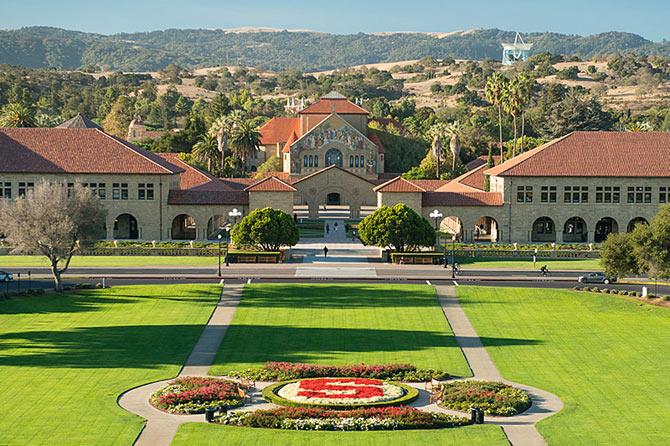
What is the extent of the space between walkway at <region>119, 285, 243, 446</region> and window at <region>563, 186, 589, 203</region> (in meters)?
45.1

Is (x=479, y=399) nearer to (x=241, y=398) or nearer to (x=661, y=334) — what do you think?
(x=241, y=398)

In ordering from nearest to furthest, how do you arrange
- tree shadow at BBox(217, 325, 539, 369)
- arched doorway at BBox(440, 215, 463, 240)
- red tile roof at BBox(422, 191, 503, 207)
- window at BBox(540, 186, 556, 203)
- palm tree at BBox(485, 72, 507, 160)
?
1. tree shadow at BBox(217, 325, 539, 369)
2. red tile roof at BBox(422, 191, 503, 207)
3. window at BBox(540, 186, 556, 203)
4. arched doorway at BBox(440, 215, 463, 240)
5. palm tree at BBox(485, 72, 507, 160)

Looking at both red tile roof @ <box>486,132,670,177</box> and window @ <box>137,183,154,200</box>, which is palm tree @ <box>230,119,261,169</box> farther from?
red tile roof @ <box>486,132,670,177</box>

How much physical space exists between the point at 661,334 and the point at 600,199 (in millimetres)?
47849

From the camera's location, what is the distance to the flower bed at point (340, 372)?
57719mm

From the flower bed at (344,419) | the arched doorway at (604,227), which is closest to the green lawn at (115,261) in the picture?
the arched doorway at (604,227)

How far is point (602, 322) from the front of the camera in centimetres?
7350

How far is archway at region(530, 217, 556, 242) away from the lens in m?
118

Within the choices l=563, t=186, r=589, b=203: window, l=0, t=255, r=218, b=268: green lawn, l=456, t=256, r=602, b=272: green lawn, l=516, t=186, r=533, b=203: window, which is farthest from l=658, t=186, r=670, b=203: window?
l=0, t=255, r=218, b=268: green lawn

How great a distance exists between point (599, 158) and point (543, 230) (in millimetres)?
8166

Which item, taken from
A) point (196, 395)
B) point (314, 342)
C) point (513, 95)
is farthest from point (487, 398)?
point (513, 95)

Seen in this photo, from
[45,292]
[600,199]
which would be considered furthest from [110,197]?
[600,199]

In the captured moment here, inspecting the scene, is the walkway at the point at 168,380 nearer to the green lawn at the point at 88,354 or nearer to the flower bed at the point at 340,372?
the green lawn at the point at 88,354

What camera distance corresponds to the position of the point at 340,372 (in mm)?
58469
